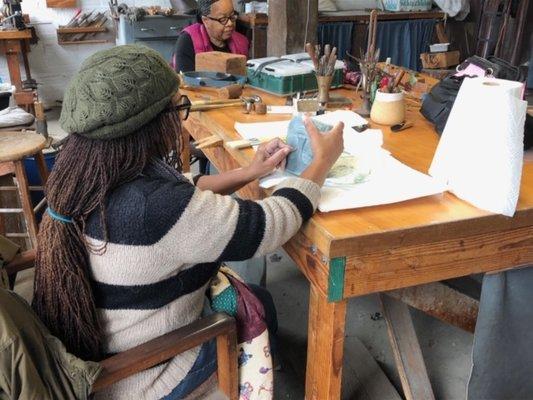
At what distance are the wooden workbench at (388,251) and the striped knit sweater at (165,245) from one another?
0.32 feet

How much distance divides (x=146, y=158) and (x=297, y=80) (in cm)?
125

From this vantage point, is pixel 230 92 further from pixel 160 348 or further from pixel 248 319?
pixel 160 348

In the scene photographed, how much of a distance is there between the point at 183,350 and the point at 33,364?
0.29 meters

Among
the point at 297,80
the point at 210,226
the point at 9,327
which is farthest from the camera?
the point at 297,80

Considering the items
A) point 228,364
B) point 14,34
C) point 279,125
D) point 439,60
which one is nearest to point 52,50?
point 14,34

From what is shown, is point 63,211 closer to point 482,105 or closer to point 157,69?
point 157,69

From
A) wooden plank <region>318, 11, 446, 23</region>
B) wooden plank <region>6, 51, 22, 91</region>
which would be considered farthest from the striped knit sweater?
wooden plank <region>6, 51, 22, 91</region>

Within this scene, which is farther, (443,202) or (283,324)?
(283,324)

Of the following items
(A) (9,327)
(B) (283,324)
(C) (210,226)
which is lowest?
(B) (283,324)

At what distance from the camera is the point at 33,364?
854mm

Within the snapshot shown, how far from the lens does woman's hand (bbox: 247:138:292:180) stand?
127 cm

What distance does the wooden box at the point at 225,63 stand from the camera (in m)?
2.44

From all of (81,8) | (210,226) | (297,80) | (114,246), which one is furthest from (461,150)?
(81,8)

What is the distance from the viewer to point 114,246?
3.20 feet
